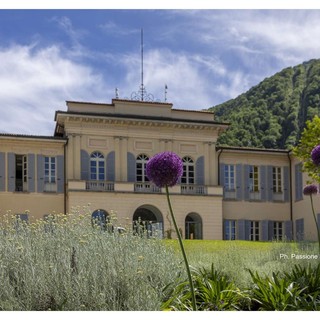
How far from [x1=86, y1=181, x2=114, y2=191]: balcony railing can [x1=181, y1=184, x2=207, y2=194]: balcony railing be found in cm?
134

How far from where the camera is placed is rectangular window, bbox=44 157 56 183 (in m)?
10.3

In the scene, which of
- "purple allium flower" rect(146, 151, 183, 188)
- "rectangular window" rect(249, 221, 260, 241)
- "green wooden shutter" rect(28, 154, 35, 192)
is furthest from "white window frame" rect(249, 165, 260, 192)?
"purple allium flower" rect(146, 151, 183, 188)

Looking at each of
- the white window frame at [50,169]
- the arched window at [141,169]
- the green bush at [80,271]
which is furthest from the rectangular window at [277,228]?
the green bush at [80,271]

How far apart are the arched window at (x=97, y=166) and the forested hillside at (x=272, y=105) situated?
2764 millimetres

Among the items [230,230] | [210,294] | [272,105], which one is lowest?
[210,294]

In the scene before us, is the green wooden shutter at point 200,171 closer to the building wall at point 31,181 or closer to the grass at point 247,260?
the grass at point 247,260

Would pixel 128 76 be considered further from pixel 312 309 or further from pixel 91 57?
pixel 312 309

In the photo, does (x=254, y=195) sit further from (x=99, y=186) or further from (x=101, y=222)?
(x=101, y=222)

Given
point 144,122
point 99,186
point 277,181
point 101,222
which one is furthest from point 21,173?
point 101,222

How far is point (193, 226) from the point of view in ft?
35.1

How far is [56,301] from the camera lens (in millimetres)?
5039

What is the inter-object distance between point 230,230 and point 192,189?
4.21ft

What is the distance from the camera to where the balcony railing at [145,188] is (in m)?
10.5

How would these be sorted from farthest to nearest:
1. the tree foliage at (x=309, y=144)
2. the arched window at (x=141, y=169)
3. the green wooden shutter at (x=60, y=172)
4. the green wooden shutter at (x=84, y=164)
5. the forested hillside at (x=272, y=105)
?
the green wooden shutter at (x=60, y=172)
the green wooden shutter at (x=84, y=164)
the arched window at (x=141, y=169)
the tree foliage at (x=309, y=144)
the forested hillside at (x=272, y=105)
